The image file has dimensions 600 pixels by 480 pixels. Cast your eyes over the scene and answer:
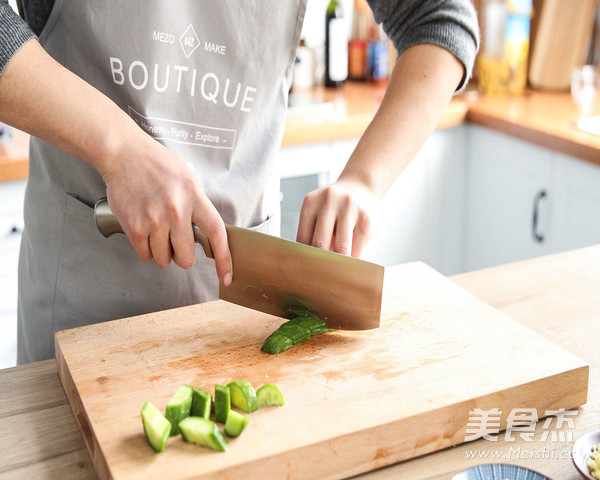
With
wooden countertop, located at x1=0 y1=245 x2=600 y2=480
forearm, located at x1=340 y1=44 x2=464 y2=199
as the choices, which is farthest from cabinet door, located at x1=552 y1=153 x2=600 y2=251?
forearm, located at x1=340 y1=44 x2=464 y2=199

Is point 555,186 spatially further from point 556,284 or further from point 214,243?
point 214,243

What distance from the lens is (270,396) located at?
0.87m

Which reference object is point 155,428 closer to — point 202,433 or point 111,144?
point 202,433

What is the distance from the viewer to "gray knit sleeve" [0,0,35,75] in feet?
2.83

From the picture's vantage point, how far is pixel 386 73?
2.85 metres

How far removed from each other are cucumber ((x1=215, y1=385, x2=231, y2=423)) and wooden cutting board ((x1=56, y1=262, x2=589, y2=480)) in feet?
0.12

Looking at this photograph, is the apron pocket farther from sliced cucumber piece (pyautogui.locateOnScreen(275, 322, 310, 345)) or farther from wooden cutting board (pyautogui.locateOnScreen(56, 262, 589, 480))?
sliced cucumber piece (pyautogui.locateOnScreen(275, 322, 310, 345))

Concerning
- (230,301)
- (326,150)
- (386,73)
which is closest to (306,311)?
(230,301)

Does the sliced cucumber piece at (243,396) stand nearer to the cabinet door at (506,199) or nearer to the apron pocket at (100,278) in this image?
the apron pocket at (100,278)

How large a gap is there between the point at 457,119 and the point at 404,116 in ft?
4.38

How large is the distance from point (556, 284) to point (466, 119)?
1356 mm

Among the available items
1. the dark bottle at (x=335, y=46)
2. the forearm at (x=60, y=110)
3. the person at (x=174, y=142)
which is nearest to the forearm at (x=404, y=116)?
the person at (x=174, y=142)

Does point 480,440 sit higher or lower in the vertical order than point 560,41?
lower

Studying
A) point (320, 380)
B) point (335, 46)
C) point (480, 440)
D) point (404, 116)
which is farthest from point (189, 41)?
point (335, 46)
